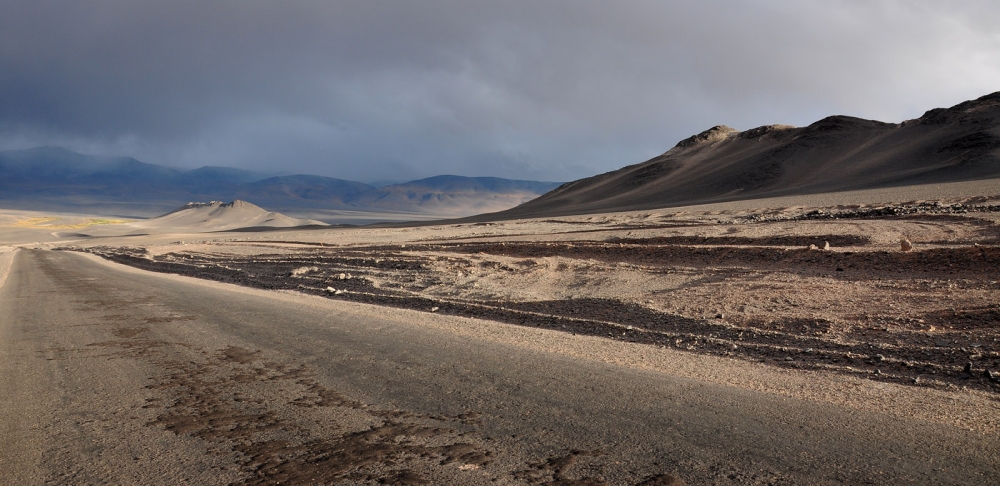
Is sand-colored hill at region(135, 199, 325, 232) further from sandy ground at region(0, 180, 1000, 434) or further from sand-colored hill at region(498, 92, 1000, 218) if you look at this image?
sandy ground at region(0, 180, 1000, 434)

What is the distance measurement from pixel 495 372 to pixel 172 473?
362 cm

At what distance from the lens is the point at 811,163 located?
9025 cm

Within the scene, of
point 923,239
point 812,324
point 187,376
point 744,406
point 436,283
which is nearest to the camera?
point 744,406

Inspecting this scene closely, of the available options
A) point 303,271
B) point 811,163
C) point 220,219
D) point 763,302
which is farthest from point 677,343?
point 220,219

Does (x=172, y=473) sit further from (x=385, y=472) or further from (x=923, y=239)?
(x=923, y=239)

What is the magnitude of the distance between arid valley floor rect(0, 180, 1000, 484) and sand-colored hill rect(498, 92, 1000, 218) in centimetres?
4979

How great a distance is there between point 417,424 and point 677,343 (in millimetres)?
5255

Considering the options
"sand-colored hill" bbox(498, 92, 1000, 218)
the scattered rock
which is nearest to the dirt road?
the scattered rock

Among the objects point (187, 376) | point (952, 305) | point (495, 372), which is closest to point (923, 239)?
point (952, 305)

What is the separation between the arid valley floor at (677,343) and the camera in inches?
177

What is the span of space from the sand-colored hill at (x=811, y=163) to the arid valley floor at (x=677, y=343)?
49789mm

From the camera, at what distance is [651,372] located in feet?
23.9

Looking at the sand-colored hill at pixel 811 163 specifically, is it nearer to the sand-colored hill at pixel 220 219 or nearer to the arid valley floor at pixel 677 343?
the arid valley floor at pixel 677 343

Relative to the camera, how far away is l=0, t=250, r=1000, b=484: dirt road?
439 centimetres
